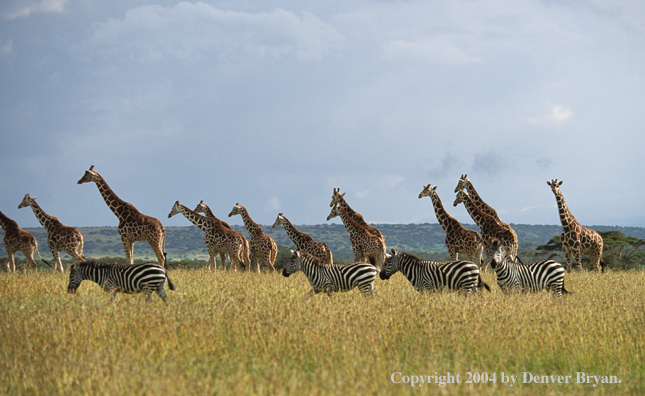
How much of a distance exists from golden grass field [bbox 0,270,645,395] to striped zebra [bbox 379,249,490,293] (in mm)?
768

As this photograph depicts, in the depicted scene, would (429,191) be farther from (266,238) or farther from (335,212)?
(266,238)

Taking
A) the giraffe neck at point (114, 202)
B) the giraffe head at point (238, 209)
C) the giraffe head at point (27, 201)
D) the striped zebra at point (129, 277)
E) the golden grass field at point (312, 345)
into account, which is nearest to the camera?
the golden grass field at point (312, 345)

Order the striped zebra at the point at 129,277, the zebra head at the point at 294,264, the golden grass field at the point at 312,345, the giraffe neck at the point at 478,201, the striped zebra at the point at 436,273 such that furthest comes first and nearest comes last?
the giraffe neck at the point at 478,201
the zebra head at the point at 294,264
the striped zebra at the point at 436,273
the striped zebra at the point at 129,277
the golden grass field at the point at 312,345

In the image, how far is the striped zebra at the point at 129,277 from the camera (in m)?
9.34

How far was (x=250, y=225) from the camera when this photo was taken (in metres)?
20.2

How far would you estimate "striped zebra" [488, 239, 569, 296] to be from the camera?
34.6 ft

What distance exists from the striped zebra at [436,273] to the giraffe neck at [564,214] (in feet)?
30.0

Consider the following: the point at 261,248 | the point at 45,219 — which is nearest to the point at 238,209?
the point at 261,248

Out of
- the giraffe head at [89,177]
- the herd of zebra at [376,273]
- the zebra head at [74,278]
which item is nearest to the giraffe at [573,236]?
the herd of zebra at [376,273]

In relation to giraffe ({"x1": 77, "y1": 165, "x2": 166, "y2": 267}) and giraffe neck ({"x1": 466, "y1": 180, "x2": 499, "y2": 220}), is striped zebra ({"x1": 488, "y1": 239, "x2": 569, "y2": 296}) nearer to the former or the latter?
giraffe neck ({"x1": 466, "y1": 180, "x2": 499, "y2": 220})

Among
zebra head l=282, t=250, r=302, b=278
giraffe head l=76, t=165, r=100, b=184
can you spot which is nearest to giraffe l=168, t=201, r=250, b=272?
giraffe head l=76, t=165, r=100, b=184

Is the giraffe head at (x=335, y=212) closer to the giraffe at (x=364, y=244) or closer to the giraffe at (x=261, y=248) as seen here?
the giraffe at (x=364, y=244)

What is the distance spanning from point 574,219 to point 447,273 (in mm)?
10487

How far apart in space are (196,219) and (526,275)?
40.4 ft
